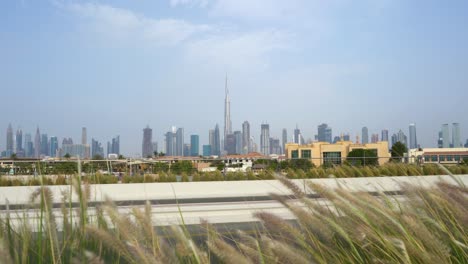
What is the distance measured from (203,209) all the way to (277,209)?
1.43m

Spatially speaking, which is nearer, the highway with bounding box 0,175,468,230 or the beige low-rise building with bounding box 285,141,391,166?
the highway with bounding box 0,175,468,230

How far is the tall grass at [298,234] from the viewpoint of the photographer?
5.20 ft

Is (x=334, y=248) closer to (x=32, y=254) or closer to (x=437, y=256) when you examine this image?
(x=437, y=256)

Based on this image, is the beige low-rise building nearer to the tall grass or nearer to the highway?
the highway

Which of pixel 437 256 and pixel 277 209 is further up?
pixel 437 256

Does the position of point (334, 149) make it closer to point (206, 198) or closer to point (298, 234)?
point (206, 198)

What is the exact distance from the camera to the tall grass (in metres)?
1.58

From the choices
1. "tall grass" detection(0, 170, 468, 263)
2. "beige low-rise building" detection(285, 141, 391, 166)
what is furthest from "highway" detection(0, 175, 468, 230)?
"beige low-rise building" detection(285, 141, 391, 166)

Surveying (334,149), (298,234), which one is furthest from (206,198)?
(334,149)

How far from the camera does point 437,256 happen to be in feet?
5.52

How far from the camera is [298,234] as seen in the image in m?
1.63

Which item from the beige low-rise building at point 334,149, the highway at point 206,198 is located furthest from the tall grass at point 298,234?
the beige low-rise building at point 334,149

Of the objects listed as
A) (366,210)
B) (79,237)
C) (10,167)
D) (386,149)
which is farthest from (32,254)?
(386,149)

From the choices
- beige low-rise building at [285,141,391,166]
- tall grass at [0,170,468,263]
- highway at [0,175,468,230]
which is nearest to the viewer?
tall grass at [0,170,468,263]
